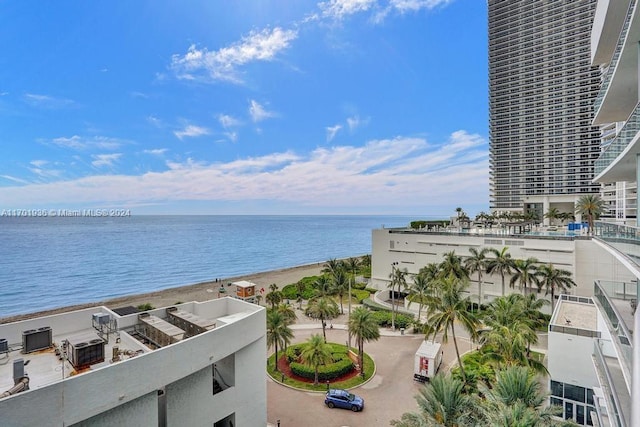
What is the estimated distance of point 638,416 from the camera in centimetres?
278

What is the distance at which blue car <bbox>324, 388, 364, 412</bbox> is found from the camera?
2017 cm

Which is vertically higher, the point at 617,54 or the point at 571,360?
the point at 617,54

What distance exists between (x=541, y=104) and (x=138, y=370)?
5405 inches

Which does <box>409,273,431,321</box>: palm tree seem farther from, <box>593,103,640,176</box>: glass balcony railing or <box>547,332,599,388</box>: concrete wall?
<box>593,103,640,176</box>: glass balcony railing

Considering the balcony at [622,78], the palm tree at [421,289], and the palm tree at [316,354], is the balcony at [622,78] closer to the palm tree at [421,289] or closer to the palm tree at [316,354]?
the palm tree at [421,289]

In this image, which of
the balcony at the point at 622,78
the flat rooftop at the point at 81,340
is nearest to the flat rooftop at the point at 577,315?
the balcony at the point at 622,78

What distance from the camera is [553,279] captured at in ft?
107

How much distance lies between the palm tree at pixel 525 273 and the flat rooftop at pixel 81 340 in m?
30.8

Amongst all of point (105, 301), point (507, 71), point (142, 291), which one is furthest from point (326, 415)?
point (507, 71)

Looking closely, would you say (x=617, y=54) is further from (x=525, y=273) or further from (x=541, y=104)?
(x=541, y=104)

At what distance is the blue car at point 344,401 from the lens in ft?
66.2

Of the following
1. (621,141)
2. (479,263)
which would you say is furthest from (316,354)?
(479,263)

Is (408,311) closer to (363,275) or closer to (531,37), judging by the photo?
(363,275)

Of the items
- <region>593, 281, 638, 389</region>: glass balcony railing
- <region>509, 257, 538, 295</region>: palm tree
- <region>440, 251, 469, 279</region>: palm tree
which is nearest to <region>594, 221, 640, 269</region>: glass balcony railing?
<region>593, 281, 638, 389</region>: glass balcony railing
